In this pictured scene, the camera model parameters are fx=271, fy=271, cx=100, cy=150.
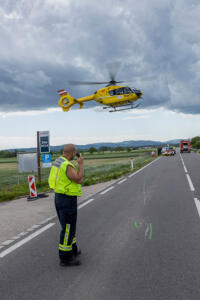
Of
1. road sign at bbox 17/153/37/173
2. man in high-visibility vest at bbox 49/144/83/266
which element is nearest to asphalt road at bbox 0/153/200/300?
man in high-visibility vest at bbox 49/144/83/266

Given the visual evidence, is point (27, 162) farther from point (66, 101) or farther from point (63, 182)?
point (66, 101)

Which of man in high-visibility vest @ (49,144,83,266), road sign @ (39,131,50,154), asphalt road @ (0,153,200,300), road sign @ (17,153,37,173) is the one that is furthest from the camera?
road sign @ (39,131,50,154)

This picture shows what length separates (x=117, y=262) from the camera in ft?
14.1

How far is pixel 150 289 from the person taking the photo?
11.3ft

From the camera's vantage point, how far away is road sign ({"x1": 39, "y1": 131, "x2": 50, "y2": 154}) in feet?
48.6

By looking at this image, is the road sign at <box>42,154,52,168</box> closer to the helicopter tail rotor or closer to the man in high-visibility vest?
the man in high-visibility vest

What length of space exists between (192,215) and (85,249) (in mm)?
3599

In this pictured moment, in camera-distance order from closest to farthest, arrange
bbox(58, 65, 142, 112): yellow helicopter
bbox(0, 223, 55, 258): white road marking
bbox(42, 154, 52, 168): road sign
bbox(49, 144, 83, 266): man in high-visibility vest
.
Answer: bbox(49, 144, 83, 266): man in high-visibility vest < bbox(0, 223, 55, 258): white road marking < bbox(42, 154, 52, 168): road sign < bbox(58, 65, 142, 112): yellow helicopter

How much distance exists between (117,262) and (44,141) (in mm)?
11299

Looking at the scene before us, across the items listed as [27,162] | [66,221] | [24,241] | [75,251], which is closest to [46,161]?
[27,162]

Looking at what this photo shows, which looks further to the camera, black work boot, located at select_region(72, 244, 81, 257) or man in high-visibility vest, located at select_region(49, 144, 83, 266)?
black work boot, located at select_region(72, 244, 81, 257)

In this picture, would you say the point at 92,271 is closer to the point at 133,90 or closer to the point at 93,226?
the point at 93,226

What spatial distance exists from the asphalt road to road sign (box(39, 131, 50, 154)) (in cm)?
788

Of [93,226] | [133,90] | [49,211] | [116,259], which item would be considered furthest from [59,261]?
[133,90]
